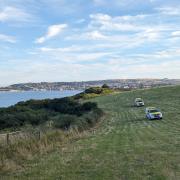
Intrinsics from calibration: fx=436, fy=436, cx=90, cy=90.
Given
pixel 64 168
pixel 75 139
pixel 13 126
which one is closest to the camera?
pixel 64 168

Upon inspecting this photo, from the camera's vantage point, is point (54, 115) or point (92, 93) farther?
point (92, 93)

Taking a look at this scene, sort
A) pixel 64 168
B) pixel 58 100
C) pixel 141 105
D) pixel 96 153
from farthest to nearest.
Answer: pixel 141 105, pixel 58 100, pixel 96 153, pixel 64 168

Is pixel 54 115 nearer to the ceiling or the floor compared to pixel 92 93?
nearer to the ceiling

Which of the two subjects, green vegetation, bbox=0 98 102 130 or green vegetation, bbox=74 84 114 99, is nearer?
green vegetation, bbox=0 98 102 130

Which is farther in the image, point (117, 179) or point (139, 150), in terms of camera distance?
point (139, 150)

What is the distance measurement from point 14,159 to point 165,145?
819 centimetres

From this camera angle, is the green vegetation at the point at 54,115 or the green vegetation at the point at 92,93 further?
the green vegetation at the point at 92,93

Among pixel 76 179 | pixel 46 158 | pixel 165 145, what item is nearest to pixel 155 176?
pixel 76 179

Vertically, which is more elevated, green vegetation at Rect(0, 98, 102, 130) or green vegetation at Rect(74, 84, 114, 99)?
green vegetation at Rect(0, 98, 102, 130)

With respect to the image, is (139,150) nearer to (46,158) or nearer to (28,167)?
(46,158)

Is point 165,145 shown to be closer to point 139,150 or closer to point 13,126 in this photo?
point 139,150

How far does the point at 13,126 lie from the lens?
45375 mm

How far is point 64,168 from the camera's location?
14.9 metres

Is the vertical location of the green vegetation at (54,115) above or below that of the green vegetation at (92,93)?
above
